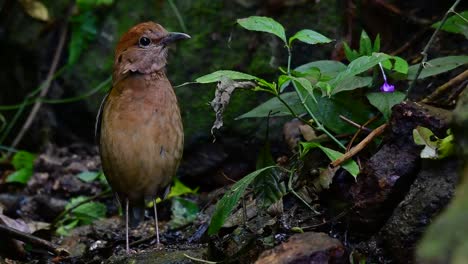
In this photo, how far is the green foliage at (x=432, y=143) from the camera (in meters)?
3.28

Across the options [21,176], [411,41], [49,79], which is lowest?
[21,176]

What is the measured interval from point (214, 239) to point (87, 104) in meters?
3.17

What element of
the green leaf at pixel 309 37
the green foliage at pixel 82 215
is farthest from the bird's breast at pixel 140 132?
the green leaf at pixel 309 37

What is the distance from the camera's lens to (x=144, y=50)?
466 cm

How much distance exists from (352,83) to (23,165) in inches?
136

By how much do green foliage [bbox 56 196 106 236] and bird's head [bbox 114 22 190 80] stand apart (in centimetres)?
130

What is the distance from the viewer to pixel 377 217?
351 cm

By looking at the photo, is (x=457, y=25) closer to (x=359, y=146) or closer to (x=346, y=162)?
(x=359, y=146)

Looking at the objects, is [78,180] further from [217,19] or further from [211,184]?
[217,19]

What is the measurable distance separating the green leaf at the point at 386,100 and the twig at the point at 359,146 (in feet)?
0.23

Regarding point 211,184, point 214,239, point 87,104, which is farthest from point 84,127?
point 214,239

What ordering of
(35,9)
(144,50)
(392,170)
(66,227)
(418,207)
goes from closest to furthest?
(418,207), (392,170), (144,50), (66,227), (35,9)

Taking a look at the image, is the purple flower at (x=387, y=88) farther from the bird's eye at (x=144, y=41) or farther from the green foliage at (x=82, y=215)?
the green foliage at (x=82, y=215)

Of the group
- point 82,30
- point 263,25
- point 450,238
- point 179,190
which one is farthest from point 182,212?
point 450,238
